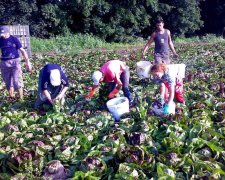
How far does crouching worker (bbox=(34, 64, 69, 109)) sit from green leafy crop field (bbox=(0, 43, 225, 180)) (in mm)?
215

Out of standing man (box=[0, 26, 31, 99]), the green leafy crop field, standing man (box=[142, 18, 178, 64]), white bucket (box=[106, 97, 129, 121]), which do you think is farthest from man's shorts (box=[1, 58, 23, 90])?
standing man (box=[142, 18, 178, 64])

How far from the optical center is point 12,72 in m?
7.11

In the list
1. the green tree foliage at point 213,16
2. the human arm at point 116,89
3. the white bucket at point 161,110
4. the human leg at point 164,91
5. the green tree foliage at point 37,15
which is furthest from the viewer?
the green tree foliage at point 213,16

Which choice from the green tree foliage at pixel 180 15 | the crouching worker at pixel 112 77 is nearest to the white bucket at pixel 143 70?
the crouching worker at pixel 112 77

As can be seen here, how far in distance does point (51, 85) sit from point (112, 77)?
3.03 ft

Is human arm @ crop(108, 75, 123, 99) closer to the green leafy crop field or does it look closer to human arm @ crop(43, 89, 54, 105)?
the green leafy crop field

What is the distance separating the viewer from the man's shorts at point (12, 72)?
7.04 meters

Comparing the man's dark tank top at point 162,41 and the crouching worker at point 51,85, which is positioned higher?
the man's dark tank top at point 162,41

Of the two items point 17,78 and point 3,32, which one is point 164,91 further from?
point 3,32

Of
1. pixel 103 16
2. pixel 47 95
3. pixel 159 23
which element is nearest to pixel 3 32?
pixel 47 95

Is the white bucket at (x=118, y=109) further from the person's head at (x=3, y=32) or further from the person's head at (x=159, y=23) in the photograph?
the person's head at (x=159, y=23)

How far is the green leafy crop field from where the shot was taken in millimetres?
3613

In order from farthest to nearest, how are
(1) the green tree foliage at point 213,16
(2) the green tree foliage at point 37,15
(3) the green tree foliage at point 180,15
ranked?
1. (1) the green tree foliage at point 213,16
2. (3) the green tree foliage at point 180,15
3. (2) the green tree foliage at point 37,15

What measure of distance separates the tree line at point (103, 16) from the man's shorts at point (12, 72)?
59.4 feet
